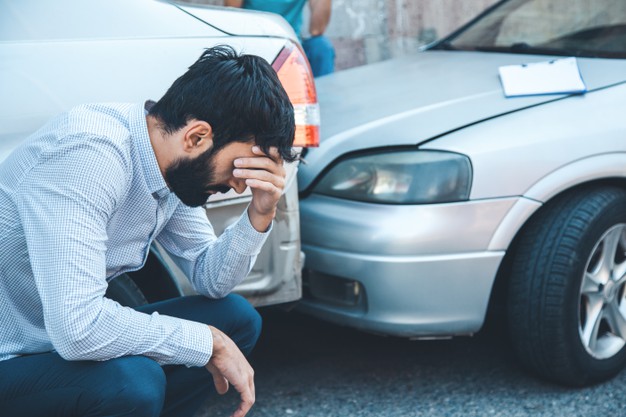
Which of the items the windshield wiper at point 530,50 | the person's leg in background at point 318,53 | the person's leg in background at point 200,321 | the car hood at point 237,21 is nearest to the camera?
the person's leg in background at point 200,321

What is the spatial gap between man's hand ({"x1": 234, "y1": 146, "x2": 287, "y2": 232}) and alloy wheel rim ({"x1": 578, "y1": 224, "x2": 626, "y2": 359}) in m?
1.30

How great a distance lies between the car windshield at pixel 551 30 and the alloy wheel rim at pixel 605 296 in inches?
32.9

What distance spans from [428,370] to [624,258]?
81 cm

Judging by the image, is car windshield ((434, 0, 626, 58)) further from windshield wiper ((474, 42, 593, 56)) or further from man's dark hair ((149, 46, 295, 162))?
man's dark hair ((149, 46, 295, 162))

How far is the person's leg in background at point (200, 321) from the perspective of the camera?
241 centimetres

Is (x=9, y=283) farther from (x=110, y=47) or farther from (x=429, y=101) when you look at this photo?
(x=429, y=101)

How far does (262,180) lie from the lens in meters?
2.22

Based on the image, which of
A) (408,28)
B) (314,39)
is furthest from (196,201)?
(408,28)

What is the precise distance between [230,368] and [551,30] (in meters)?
2.51

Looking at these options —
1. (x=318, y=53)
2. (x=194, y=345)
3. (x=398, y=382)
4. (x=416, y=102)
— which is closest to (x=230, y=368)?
(x=194, y=345)

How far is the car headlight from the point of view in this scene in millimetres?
3041

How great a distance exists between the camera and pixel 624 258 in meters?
3.36

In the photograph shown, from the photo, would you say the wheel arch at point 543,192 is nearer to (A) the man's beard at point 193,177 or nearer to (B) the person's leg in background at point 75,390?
(A) the man's beard at point 193,177

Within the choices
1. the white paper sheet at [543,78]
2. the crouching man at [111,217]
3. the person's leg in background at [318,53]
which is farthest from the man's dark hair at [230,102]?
the person's leg in background at [318,53]
